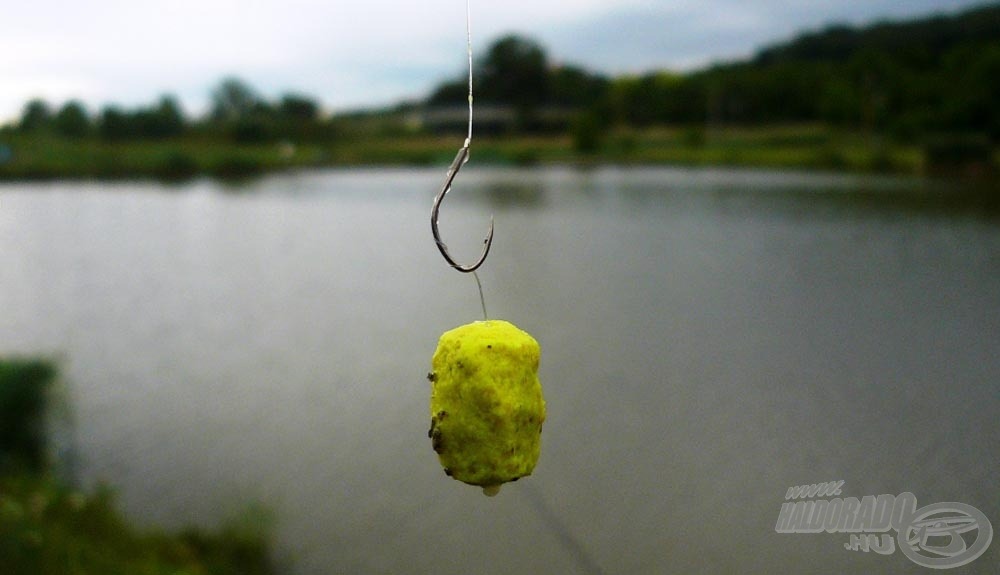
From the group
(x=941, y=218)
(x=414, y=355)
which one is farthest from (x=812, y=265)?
(x=414, y=355)

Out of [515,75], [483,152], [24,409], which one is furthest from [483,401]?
[483,152]

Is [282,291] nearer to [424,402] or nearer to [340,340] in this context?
[340,340]

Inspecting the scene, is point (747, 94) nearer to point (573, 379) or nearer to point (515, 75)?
point (515, 75)

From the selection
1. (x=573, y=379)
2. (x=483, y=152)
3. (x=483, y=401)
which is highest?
(x=483, y=401)

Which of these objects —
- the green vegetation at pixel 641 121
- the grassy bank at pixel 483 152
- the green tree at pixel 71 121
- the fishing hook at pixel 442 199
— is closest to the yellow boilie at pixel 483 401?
the fishing hook at pixel 442 199

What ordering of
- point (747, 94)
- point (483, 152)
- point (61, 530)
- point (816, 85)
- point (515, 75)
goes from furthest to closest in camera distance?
point (747, 94) → point (816, 85) → point (483, 152) → point (515, 75) → point (61, 530)

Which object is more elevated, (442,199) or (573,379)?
(442,199)

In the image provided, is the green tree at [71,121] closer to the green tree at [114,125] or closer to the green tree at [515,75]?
the green tree at [114,125]
